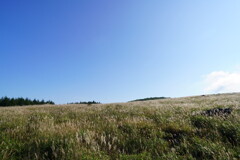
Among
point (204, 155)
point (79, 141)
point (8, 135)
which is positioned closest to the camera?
point (204, 155)

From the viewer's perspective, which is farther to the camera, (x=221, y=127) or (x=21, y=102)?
(x=21, y=102)

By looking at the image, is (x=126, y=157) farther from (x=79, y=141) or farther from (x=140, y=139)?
(x=79, y=141)

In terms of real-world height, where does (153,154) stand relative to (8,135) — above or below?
below

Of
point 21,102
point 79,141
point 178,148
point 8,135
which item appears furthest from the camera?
point 21,102

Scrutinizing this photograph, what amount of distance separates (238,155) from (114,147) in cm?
247

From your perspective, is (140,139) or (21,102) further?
(21,102)

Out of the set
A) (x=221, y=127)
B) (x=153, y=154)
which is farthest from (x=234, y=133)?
(x=153, y=154)

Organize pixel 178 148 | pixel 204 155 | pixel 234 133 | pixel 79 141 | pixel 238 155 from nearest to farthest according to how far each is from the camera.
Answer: pixel 238 155 → pixel 204 155 → pixel 178 148 → pixel 79 141 → pixel 234 133

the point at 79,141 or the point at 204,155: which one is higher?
the point at 79,141

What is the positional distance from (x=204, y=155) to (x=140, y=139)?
1473 millimetres

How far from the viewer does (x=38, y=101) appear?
292ft

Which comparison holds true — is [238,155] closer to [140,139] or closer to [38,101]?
[140,139]

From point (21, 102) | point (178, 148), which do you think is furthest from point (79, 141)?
point (21, 102)

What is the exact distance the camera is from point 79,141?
12.8ft
